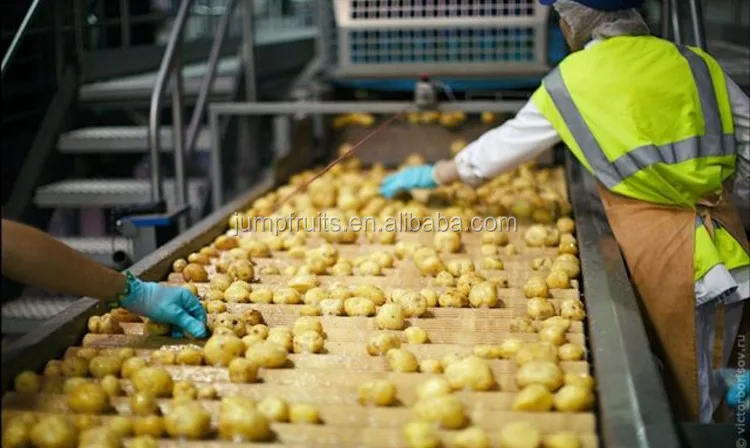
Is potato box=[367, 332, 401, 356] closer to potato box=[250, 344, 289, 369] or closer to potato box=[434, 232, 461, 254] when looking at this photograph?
potato box=[250, 344, 289, 369]

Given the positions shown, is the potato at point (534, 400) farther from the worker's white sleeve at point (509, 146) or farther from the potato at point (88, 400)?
the worker's white sleeve at point (509, 146)

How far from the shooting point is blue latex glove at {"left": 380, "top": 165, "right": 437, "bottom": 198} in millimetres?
3672

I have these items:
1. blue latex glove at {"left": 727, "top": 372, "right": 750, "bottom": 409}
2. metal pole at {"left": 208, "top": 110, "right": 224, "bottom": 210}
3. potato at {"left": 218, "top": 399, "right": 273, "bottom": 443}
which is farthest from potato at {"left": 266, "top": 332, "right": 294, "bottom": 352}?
metal pole at {"left": 208, "top": 110, "right": 224, "bottom": 210}

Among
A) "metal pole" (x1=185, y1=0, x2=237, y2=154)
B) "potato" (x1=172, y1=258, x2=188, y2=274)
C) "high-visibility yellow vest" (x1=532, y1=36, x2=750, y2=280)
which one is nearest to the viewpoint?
"high-visibility yellow vest" (x1=532, y1=36, x2=750, y2=280)

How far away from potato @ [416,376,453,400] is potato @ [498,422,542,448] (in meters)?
Answer: 0.20

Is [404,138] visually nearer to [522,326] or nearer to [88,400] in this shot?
[522,326]

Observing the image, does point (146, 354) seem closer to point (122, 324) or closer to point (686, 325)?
point (122, 324)

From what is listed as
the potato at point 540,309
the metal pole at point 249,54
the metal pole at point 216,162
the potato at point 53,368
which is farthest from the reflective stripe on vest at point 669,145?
the metal pole at point 249,54

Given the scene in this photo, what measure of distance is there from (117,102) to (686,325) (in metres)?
3.98

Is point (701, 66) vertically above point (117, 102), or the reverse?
point (701, 66)

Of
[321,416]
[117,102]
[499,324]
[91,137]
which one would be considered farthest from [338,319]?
[117,102]

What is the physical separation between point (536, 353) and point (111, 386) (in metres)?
0.99

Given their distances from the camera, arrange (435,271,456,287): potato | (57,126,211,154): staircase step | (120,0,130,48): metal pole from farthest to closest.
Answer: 1. (120,0,130,48): metal pole
2. (57,126,211,154): staircase step
3. (435,271,456,287): potato

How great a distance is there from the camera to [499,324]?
2.45 meters
